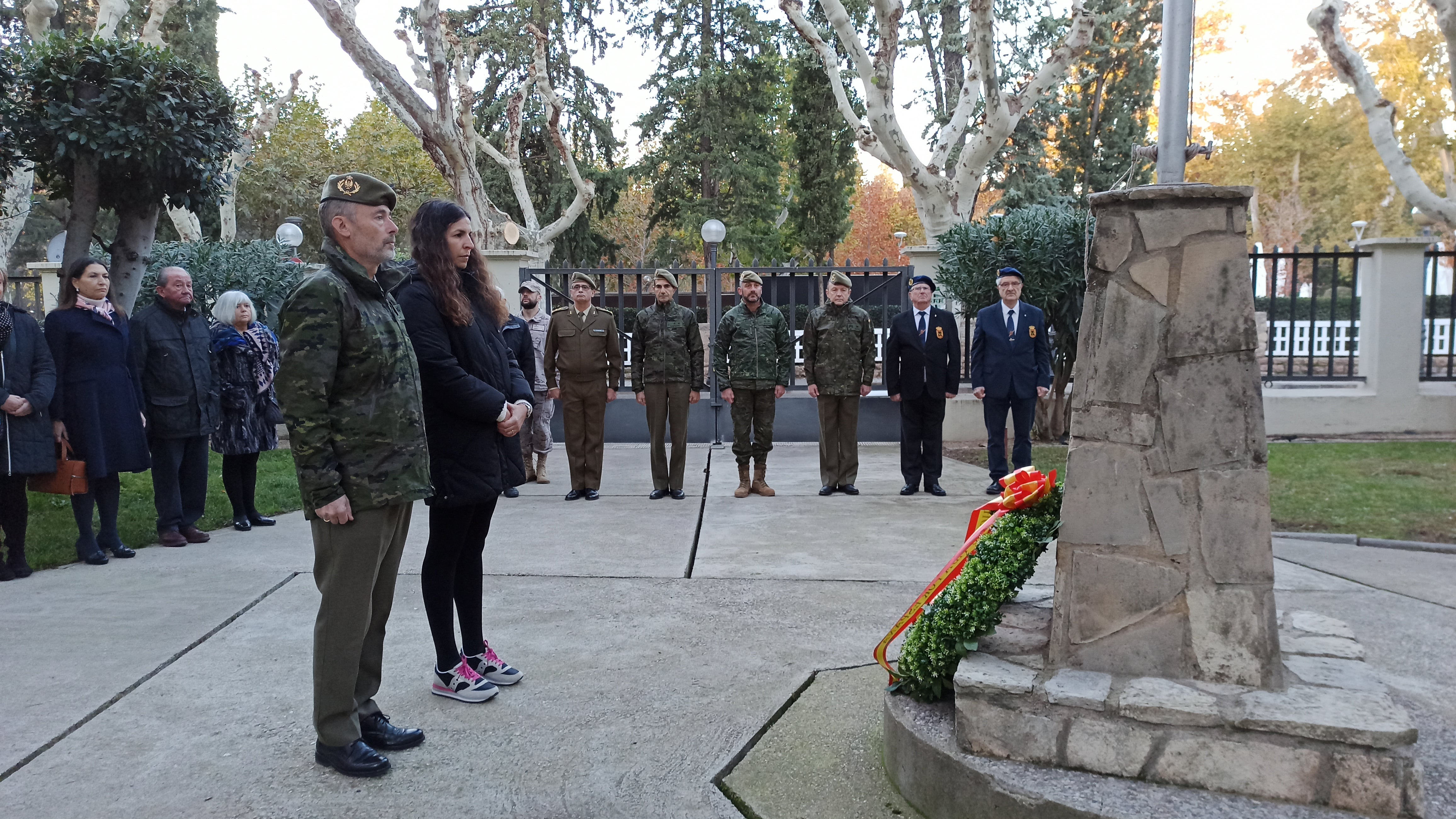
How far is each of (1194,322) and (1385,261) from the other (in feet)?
33.9

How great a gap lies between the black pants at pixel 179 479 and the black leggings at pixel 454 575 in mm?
3560

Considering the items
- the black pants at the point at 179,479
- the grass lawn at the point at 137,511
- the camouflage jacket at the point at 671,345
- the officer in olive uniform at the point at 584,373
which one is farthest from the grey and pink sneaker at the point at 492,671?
the camouflage jacket at the point at 671,345

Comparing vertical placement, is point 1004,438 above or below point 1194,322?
below

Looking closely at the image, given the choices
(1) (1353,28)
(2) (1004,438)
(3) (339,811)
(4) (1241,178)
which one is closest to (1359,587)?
(2) (1004,438)

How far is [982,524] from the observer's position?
3420mm

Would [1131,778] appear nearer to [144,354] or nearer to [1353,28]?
[144,354]

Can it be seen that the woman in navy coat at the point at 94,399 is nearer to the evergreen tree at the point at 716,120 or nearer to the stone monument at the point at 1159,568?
the stone monument at the point at 1159,568

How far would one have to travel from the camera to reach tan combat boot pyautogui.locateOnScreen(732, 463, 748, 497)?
27.4ft

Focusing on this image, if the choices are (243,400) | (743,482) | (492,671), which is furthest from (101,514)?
(743,482)

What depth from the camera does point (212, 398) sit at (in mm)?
6625

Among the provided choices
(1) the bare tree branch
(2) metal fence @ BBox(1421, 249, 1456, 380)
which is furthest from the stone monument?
(1) the bare tree branch

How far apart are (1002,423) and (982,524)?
5.07 m

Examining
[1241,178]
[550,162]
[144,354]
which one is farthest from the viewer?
[1241,178]

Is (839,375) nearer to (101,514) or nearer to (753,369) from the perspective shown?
(753,369)
